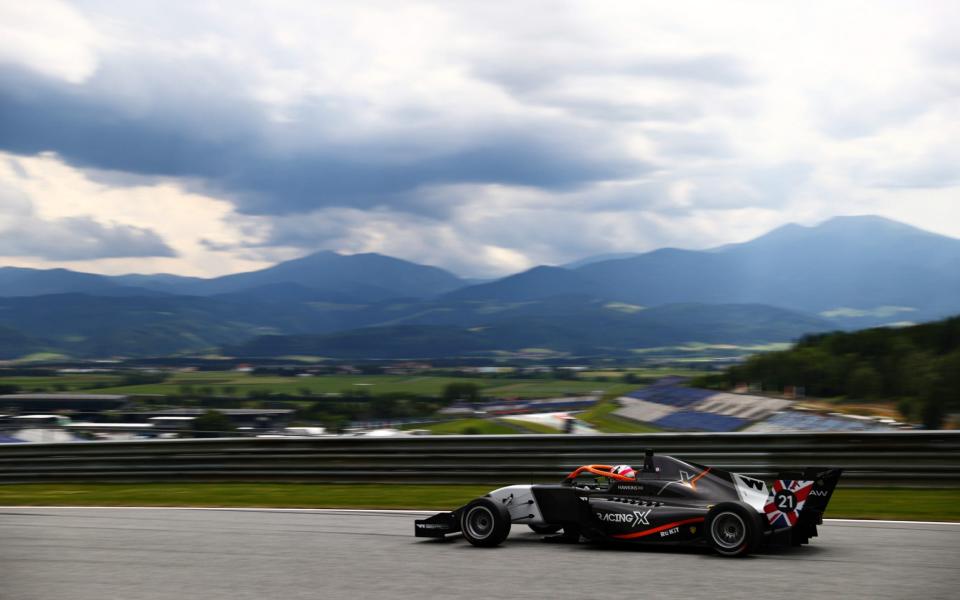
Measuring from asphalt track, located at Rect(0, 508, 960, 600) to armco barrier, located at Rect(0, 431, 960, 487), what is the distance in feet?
8.27

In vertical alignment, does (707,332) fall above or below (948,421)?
above

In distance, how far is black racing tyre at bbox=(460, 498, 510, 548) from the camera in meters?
8.73

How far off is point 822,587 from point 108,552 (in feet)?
20.2

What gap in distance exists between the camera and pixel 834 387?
20797 mm

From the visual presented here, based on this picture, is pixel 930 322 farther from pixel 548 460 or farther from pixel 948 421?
pixel 548 460

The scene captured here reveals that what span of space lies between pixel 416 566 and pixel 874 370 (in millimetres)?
18487

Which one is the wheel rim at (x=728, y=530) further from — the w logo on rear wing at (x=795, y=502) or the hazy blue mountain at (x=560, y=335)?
the hazy blue mountain at (x=560, y=335)

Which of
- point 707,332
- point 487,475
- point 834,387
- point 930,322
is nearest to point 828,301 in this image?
Answer: point 707,332

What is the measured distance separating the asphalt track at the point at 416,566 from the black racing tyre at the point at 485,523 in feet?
0.42

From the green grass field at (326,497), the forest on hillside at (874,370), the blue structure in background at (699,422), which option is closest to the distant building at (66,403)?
the green grass field at (326,497)

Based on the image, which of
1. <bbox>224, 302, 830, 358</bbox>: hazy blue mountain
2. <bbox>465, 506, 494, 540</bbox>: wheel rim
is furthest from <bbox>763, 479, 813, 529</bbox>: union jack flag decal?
<bbox>224, 302, 830, 358</bbox>: hazy blue mountain

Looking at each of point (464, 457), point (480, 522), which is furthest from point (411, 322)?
point (480, 522)

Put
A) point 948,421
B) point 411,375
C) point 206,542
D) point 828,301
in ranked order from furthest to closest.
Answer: point 828,301 → point 411,375 → point 948,421 → point 206,542

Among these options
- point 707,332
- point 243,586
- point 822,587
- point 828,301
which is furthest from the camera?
point 828,301
